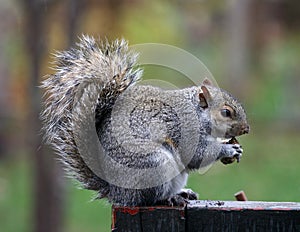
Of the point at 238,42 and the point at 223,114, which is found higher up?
the point at 238,42

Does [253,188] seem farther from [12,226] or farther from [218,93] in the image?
[218,93]

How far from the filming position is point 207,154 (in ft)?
8.15

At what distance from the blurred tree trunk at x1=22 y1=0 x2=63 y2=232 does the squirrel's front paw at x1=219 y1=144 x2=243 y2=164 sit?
9.42 ft

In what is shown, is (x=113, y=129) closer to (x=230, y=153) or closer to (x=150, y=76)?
(x=230, y=153)

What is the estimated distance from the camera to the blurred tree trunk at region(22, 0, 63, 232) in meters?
5.24

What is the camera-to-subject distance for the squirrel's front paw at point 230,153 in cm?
244

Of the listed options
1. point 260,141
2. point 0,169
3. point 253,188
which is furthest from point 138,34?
point 253,188

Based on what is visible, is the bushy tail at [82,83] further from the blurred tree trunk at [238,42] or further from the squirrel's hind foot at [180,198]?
the blurred tree trunk at [238,42]

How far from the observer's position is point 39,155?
5.39m

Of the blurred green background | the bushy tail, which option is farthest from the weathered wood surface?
the blurred green background

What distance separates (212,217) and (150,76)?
750 centimetres

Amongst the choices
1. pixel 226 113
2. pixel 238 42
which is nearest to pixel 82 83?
pixel 226 113

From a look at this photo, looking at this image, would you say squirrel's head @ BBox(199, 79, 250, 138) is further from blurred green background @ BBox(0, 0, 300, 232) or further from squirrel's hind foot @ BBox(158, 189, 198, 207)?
blurred green background @ BBox(0, 0, 300, 232)

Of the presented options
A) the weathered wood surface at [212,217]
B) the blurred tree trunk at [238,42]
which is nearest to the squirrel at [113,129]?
the weathered wood surface at [212,217]
